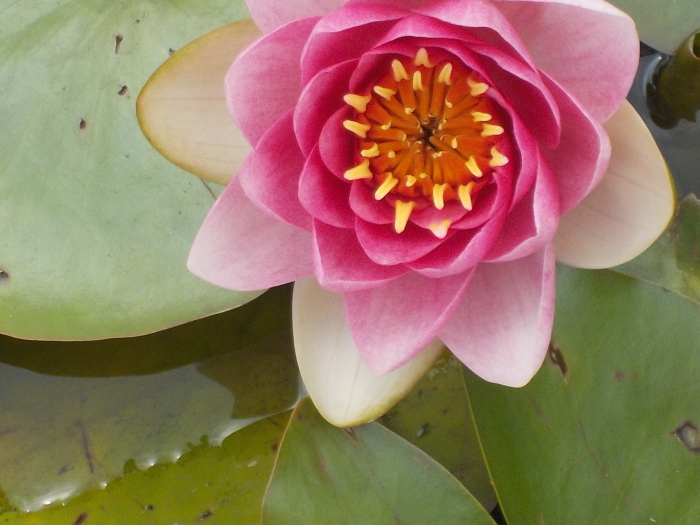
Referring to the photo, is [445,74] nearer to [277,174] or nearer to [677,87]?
[277,174]

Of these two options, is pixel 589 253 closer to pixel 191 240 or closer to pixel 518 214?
pixel 518 214

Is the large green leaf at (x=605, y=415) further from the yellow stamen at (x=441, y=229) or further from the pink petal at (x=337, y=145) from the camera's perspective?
the pink petal at (x=337, y=145)

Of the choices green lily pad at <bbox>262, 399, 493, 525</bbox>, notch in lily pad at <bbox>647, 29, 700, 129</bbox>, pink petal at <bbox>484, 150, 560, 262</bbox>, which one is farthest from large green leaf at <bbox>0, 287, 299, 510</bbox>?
notch in lily pad at <bbox>647, 29, 700, 129</bbox>

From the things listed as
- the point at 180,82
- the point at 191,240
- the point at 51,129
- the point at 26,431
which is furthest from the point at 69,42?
the point at 26,431

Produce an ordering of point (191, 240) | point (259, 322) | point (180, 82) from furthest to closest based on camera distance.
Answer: point (259, 322) → point (191, 240) → point (180, 82)

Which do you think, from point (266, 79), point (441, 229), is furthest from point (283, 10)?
point (441, 229)

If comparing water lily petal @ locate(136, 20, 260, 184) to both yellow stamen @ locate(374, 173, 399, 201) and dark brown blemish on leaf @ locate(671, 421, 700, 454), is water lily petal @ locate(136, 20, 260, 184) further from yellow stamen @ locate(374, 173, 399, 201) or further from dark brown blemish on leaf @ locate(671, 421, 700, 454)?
dark brown blemish on leaf @ locate(671, 421, 700, 454)
